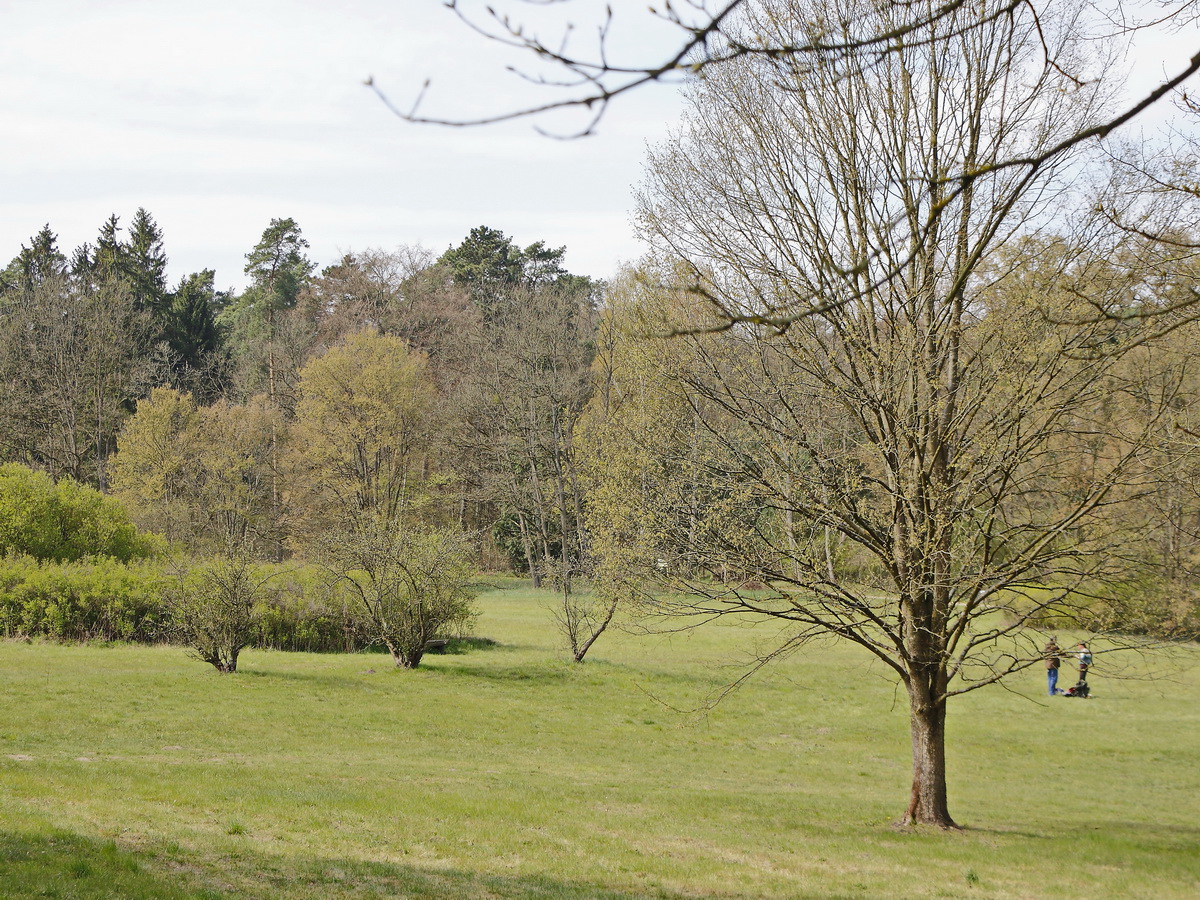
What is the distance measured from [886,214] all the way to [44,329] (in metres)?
44.0

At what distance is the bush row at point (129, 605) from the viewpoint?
22094mm

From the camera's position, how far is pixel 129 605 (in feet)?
75.5

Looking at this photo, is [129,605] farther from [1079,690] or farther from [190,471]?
[1079,690]

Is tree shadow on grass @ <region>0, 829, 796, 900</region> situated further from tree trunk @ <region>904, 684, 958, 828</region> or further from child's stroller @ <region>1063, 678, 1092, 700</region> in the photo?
child's stroller @ <region>1063, 678, 1092, 700</region>

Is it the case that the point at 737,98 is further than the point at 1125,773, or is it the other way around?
the point at 1125,773

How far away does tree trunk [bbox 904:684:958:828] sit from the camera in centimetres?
1071

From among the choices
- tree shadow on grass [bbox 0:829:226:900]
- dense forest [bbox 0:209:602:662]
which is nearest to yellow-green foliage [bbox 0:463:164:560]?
dense forest [bbox 0:209:602:662]

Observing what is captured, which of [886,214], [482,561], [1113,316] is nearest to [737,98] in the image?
[886,214]

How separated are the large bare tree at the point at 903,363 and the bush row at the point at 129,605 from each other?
15.3m

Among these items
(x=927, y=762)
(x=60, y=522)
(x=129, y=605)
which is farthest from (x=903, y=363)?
(x=60, y=522)

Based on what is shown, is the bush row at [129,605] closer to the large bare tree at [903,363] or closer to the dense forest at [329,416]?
→ the dense forest at [329,416]

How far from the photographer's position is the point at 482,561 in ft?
161

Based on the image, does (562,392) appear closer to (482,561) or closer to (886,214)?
(482,561)

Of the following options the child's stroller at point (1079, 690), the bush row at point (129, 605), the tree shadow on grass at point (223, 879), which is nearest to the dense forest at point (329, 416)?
the bush row at point (129, 605)
